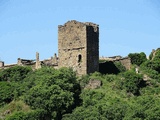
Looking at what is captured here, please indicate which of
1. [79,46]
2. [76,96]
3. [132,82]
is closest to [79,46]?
[79,46]

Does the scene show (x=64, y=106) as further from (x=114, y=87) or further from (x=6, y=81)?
(x=6, y=81)

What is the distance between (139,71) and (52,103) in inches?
446

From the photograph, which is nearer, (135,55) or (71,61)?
(71,61)

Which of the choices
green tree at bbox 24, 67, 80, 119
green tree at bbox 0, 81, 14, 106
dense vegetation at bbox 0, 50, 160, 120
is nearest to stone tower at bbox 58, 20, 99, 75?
dense vegetation at bbox 0, 50, 160, 120

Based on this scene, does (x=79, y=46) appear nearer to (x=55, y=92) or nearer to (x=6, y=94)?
(x=55, y=92)

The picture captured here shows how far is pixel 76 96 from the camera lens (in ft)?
168


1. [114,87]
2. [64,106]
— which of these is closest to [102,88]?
[114,87]

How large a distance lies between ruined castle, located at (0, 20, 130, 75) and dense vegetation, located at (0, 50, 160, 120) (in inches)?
47.7

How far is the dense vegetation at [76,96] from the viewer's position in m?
47.1

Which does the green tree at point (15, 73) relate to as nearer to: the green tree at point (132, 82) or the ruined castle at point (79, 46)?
the ruined castle at point (79, 46)

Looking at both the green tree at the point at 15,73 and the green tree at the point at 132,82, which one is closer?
the green tree at the point at 132,82

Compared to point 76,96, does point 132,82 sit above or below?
above

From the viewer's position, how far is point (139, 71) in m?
56.9

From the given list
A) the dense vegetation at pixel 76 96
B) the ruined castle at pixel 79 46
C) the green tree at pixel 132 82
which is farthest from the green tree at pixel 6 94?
the green tree at pixel 132 82
